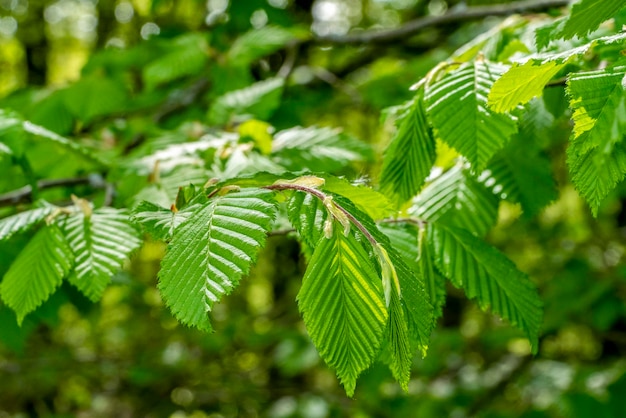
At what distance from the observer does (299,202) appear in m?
0.76

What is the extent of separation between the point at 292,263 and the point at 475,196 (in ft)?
16.5

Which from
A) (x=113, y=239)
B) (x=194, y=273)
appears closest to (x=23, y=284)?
(x=113, y=239)

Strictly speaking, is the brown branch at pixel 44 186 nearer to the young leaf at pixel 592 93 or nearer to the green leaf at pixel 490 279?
the green leaf at pixel 490 279

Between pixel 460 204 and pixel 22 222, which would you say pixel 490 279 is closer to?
pixel 460 204

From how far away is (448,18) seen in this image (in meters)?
2.12

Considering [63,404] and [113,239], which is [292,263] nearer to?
[63,404]

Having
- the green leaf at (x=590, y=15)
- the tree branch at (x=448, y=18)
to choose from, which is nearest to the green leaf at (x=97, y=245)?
the green leaf at (x=590, y=15)

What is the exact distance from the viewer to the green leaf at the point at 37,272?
0.98 meters

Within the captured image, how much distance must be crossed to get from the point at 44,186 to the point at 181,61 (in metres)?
0.90

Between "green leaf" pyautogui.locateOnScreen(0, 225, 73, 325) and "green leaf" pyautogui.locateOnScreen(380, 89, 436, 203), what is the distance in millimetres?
569

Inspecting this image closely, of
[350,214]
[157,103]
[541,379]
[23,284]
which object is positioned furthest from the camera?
[541,379]

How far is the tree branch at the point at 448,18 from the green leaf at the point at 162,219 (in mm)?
1312

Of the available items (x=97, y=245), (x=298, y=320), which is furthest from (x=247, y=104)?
(x=298, y=320)

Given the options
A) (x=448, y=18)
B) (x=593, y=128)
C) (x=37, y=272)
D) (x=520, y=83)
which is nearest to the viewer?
(x=593, y=128)
